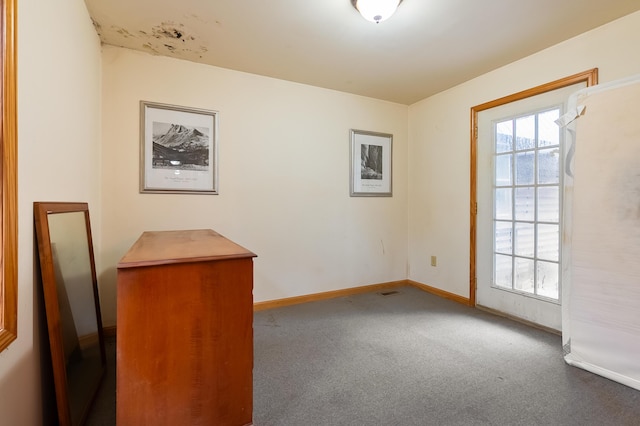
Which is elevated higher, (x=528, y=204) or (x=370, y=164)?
(x=370, y=164)

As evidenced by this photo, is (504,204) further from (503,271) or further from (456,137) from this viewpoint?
(456,137)

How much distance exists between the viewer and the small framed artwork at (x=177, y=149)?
243 cm

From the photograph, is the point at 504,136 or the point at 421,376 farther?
the point at 504,136

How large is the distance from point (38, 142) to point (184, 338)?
0.99m

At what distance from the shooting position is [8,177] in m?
0.95

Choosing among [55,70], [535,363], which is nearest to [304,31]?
[55,70]

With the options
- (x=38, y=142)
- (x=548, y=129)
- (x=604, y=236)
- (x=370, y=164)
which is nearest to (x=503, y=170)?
(x=548, y=129)

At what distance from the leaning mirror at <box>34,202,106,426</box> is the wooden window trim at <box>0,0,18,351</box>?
0.75ft

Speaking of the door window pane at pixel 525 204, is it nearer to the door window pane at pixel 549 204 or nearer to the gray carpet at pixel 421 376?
the door window pane at pixel 549 204

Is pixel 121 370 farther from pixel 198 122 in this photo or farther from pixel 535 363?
pixel 535 363

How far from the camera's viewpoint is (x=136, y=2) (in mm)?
1836

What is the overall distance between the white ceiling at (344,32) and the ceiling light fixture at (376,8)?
10 cm

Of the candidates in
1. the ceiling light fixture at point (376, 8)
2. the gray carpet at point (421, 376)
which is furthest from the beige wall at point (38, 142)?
the ceiling light fixture at point (376, 8)

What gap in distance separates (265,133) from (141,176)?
115 centimetres
